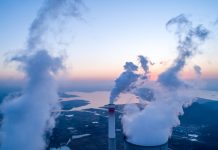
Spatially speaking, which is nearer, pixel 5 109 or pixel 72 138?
pixel 5 109

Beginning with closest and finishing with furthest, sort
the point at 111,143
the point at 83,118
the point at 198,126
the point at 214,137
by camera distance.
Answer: the point at 111,143 → the point at 214,137 → the point at 198,126 → the point at 83,118

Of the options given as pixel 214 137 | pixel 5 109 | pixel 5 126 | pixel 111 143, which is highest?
pixel 5 109

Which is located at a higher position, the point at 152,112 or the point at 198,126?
the point at 152,112

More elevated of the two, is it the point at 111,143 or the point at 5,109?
the point at 5,109

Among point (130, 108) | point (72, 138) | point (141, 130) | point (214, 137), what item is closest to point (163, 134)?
point (141, 130)

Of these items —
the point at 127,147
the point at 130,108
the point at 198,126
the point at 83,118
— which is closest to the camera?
the point at 127,147

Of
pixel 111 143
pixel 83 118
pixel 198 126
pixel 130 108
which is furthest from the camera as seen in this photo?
pixel 83 118

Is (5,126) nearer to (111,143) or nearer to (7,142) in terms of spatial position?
(7,142)

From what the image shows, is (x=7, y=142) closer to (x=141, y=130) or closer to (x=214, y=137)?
(x=141, y=130)

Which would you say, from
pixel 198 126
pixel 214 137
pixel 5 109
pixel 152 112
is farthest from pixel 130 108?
pixel 198 126
